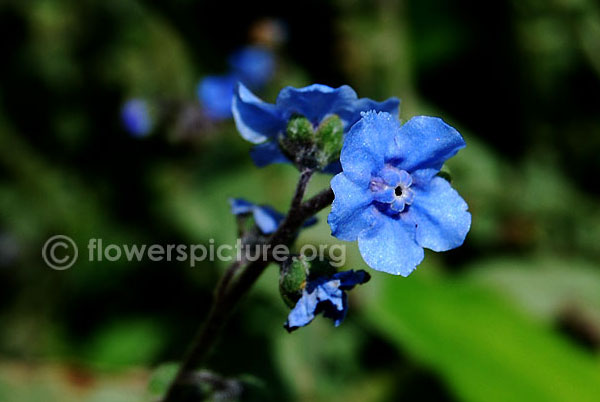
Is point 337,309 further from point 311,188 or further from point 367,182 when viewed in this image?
point 311,188

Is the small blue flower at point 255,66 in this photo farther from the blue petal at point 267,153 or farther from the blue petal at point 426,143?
the blue petal at point 426,143

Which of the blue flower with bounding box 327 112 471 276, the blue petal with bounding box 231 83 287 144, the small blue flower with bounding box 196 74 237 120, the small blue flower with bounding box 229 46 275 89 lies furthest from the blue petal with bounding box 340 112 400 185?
the small blue flower with bounding box 229 46 275 89

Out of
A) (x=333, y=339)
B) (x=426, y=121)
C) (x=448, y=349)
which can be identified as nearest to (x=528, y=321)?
(x=448, y=349)

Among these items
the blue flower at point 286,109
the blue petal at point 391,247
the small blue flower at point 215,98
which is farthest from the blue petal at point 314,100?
the small blue flower at point 215,98

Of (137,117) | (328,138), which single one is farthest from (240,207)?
(137,117)

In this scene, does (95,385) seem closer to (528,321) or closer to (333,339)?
(333,339)
